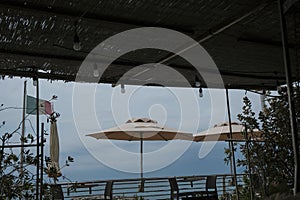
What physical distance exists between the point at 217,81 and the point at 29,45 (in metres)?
3.28

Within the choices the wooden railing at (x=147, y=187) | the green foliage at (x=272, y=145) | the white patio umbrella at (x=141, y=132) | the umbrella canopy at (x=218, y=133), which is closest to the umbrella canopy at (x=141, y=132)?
the white patio umbrella at (x=141, y=132)

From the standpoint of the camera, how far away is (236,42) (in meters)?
4.27

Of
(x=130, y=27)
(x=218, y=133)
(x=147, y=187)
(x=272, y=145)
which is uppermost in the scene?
(x=130, y=27)

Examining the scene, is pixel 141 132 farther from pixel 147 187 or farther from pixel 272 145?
pixel 272 145

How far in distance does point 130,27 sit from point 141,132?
4416 millimetres

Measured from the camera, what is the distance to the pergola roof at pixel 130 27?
10.4 feet

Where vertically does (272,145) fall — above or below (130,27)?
below

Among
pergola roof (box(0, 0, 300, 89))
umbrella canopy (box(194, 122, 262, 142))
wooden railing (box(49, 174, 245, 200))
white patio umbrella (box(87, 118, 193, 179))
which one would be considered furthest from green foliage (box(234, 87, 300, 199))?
umbrella canopy (box(194, 122, 262, 142))

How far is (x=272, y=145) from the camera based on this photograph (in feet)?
10.2

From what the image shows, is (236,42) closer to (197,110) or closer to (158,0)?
(158,0)

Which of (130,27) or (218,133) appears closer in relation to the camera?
(130,27)

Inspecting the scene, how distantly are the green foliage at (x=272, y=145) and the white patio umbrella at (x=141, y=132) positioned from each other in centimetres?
428

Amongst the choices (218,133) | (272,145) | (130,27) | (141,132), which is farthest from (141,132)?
(272,145)

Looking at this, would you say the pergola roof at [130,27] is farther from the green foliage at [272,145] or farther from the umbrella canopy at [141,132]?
the umbrella canopy at [141,132]
